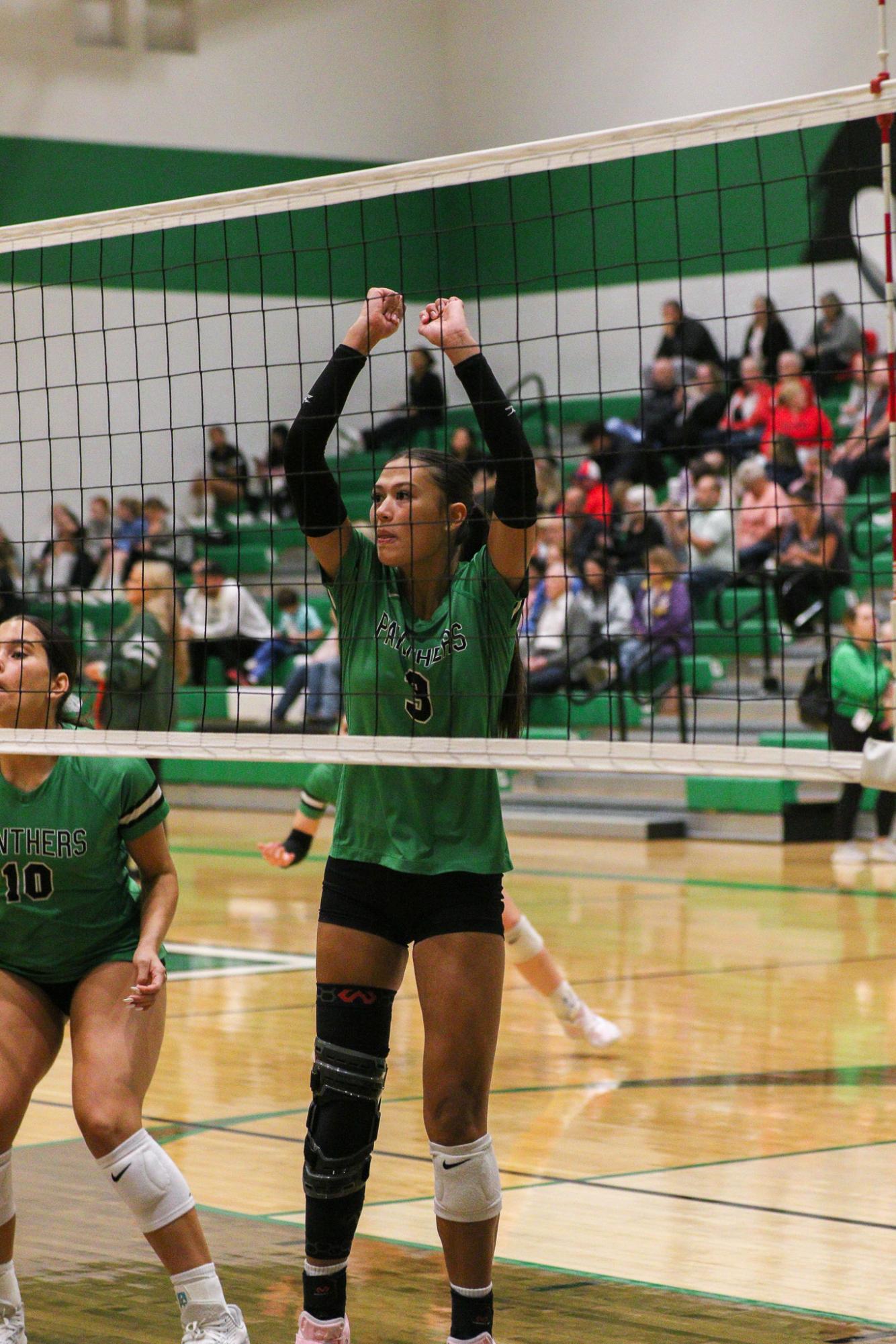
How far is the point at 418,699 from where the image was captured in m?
3.70

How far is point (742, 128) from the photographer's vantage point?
3.59 meters

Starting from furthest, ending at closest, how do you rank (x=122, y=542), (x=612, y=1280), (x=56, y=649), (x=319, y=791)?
(x=122, y=542), (x=319, y=791), (x=612, y=1280), (x=56, y=649)

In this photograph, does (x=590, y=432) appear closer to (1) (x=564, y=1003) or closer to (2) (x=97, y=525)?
(2) (x=97, y=525)

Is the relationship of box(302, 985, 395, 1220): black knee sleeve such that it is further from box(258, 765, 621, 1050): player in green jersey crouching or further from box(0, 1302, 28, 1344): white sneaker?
box(258, 765, 621, 1050): player in green jersey crouching

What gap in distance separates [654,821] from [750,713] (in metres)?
1.24

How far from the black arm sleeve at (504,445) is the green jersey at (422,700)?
6.6 inches

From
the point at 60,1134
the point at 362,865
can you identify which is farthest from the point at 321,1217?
the point at 60,1134

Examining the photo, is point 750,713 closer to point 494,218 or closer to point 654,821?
point 654,821

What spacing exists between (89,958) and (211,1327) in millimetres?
744

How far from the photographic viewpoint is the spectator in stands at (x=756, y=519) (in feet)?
45.6

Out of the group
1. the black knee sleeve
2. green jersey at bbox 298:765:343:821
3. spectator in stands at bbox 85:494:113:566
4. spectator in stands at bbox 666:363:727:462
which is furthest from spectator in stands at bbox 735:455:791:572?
the black knee sleeve

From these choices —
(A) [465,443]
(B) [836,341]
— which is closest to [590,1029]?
(B) [836,341]

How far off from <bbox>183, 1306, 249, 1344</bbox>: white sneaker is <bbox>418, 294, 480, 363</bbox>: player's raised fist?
185 cm

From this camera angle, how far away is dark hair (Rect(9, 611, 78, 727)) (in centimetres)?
399
